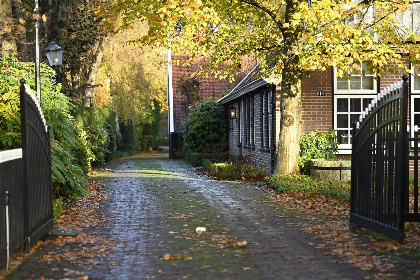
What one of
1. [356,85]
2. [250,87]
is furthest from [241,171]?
[356,85]

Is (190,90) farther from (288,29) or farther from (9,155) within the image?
(9,155)

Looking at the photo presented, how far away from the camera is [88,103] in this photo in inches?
1380

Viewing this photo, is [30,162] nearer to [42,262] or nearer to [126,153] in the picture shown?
[42,262]

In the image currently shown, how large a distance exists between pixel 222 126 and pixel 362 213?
22.5 m

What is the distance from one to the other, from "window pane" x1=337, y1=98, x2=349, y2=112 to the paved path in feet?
19.8

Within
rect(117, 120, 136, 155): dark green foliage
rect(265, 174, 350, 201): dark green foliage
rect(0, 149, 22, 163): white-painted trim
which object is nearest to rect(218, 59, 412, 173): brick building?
rect(265, 174, 350, 201): dark green foliage

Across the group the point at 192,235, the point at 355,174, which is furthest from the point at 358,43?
the point at 192,235

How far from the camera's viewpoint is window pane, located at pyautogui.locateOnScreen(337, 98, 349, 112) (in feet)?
65.5

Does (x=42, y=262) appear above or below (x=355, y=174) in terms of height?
below

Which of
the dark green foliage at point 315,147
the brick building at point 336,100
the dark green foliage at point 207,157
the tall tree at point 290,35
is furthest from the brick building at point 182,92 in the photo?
the dark green foliage at point 315,147

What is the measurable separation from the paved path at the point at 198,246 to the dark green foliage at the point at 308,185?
1.38m

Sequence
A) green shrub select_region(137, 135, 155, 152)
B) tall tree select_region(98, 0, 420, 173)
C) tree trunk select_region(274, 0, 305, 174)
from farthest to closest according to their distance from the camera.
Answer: green shrub select_region(137, 135, 155, 152) < tree trunk select_region(274, 0, 305, 174) < tall tree select_region(98, 0, 420, 173)

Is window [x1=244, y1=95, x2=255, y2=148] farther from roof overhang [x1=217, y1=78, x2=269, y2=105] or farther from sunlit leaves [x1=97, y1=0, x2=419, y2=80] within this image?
sunlit leaves [x1=97, y1=0, x2=419, y2=80]

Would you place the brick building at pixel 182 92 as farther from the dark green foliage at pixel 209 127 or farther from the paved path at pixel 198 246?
the paved path at pixel 198 246
